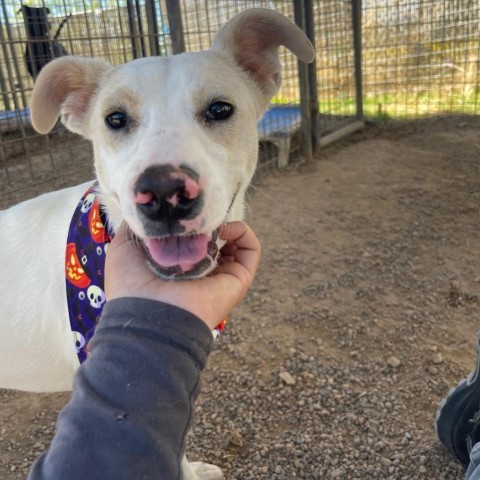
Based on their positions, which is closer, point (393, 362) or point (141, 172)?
point (141, 172)

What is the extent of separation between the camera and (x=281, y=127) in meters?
6.11

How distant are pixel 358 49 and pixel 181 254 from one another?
6369mm

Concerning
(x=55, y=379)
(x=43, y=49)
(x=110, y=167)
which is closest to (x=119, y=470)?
(x=110, y=167)

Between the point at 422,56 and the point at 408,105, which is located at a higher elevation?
the point at 422,56

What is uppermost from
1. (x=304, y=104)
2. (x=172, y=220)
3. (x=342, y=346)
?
(x=172, y=220)

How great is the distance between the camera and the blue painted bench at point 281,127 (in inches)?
231

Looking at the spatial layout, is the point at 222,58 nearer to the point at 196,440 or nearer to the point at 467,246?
the point at 196,440

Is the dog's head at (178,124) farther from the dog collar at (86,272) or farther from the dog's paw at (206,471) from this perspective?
the dog's paw at (206,471)

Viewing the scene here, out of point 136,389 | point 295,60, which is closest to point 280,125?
point 295,60

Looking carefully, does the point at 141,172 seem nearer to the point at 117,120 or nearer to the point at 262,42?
the point at 117,120

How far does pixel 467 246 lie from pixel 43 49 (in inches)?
216

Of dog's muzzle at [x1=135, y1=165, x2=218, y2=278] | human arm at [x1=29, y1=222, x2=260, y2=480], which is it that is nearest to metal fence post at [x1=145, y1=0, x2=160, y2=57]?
dog's muzzle at [x1=135, y1=165, x2=218, y2=278]

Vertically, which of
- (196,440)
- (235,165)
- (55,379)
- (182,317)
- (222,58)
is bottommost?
(196,440)

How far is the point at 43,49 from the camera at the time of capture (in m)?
6.22
